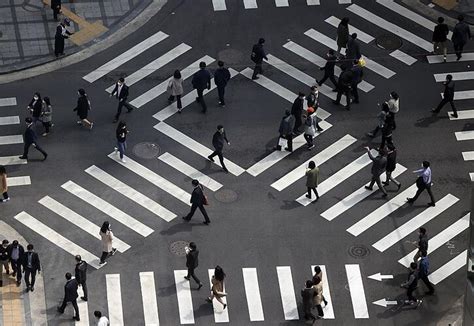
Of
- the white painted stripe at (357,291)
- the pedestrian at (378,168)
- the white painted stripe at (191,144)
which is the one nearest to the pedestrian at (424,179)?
the pedestrian at (378,168)

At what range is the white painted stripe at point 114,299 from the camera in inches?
1866

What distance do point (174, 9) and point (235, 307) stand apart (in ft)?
56.2

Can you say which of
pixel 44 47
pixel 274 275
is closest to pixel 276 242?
pixel 274 275

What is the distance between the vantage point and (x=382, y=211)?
5162cm

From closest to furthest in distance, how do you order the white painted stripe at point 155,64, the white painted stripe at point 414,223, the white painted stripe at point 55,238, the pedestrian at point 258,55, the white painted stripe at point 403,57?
the white painted stripe at point 55,238 < the white painted stripe at point 414,223 < the pedestrian at point 258,55 < the white painted stripe at point 155,64 < the white painted stripe at point 403,57

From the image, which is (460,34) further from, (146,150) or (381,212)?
(146,150)

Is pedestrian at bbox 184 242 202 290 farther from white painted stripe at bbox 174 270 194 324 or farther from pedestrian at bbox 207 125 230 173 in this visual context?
pedestrian at bbox 207 125 230 173

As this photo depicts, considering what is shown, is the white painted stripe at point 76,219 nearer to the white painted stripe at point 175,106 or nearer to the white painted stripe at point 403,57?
the white painted stripe at point 175,106

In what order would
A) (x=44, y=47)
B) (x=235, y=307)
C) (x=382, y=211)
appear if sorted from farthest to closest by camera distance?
(x=44, y=47)
(x=382, y=211)
(x=235, y=307)

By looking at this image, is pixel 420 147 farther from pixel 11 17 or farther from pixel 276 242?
pixel 11 17

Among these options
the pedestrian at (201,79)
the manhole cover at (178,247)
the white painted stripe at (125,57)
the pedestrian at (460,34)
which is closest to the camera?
the manhole cover at (178,247)

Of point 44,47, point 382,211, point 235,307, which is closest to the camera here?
Answer: point 235,307

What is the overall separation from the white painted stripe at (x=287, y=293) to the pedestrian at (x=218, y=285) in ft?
6.28

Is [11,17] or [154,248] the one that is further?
[11,17]
